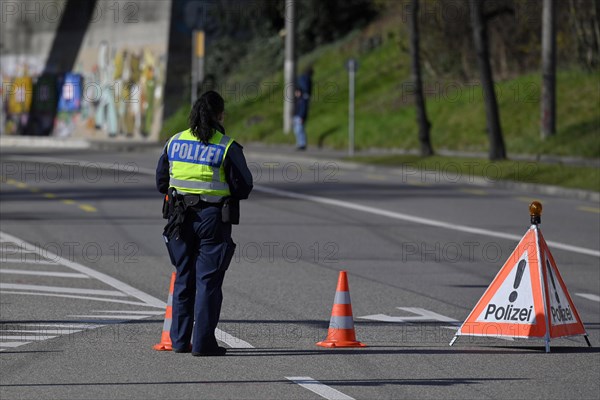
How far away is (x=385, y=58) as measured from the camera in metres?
49.5

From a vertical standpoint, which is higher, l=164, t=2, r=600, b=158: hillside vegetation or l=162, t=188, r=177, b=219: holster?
l=164, t=2, r=600, b=158: hillside vegetation

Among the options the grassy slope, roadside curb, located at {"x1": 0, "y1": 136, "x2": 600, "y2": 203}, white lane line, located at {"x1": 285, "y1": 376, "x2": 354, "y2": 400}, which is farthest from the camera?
the grassy slope

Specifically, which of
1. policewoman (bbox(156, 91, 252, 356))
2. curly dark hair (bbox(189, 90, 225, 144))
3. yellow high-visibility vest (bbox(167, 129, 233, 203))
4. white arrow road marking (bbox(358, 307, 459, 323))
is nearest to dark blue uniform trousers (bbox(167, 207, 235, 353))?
policewoman (bbox(156, 91, 252, 356))

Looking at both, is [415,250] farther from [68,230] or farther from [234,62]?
[234,62]

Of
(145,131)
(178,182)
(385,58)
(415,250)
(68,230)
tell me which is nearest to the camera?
(178,182)

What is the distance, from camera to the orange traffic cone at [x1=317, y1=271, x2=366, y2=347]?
35.9 feet

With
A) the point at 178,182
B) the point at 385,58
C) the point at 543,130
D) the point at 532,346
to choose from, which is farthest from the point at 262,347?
the point at 385,58

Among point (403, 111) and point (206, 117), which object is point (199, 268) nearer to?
point (206, 117)

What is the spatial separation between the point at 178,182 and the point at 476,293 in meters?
4.75

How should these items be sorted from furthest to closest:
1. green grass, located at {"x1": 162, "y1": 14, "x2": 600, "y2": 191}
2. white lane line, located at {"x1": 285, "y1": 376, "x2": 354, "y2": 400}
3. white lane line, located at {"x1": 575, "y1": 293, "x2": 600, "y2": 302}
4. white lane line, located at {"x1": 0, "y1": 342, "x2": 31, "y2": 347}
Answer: green grass, located at {"x1": 162, "y1": 14, "x2": 600, "y2": 191} < white lane line, located at {"x1": 575, "y1": 293, "x2": 600, "y2": 302} < white lane line, located at {"x1": 0, "y1": 342, "x2": 31, "y2": 347} < white lane line, located at {"x1": 285, "y1": 376, "x2": 354, "y2": 400}

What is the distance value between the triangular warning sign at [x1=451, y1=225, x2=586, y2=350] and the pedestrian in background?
28.0m

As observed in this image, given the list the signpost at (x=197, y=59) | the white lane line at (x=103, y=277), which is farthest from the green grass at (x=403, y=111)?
the white lane line at (x=103, y=277)

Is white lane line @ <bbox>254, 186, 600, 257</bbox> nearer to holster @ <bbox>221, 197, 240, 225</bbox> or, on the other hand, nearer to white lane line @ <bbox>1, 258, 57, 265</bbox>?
white lane line @ <bbox>1, 258, 57, 265</bbox>

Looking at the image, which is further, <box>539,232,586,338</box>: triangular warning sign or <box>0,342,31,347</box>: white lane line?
<box>539,232,586,338</box>: triangular warning sign
